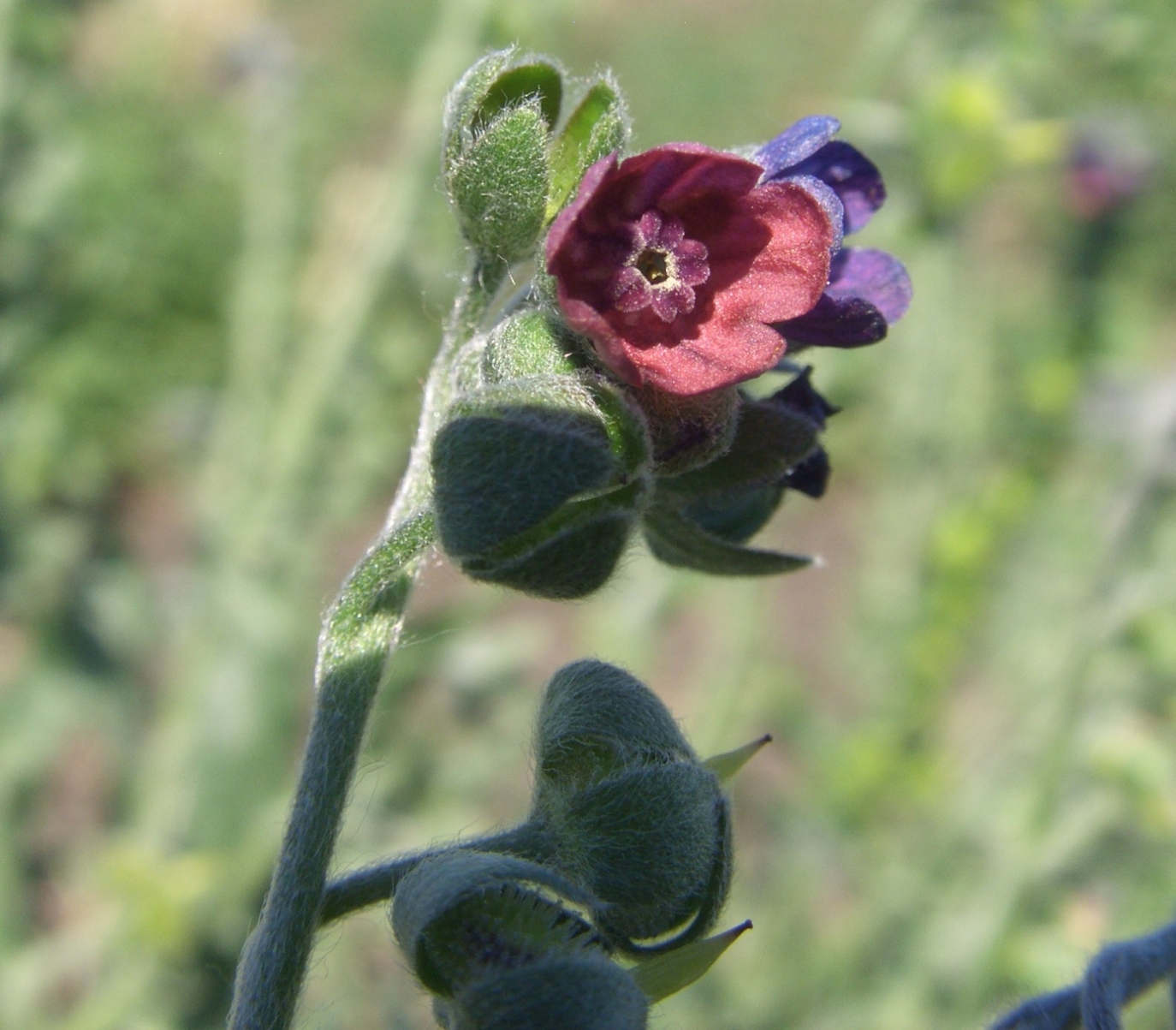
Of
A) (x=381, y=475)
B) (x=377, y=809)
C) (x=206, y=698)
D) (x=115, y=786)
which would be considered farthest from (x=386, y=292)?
(x=115, y=786)

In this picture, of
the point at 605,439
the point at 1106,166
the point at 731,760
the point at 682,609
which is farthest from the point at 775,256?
the point at 1106,166

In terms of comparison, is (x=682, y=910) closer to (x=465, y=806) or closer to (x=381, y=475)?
(x=465, y=806)

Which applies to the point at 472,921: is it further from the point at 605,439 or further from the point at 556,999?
the point at 605,439

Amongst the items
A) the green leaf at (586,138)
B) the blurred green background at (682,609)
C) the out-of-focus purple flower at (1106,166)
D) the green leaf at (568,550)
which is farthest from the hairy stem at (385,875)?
the out-of-focus purple flower at (1106,166)

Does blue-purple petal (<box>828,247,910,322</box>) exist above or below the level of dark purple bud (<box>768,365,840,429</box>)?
above

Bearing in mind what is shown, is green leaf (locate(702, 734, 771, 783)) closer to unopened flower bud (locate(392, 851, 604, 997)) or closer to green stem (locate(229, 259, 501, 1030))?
unopened flower bud (locate(392, 851, 604, 997))

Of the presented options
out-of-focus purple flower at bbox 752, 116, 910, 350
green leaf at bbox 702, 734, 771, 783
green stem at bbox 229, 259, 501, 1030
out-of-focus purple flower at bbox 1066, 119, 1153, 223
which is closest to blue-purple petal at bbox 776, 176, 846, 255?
out-of-focus purple flower at bbox 752, 116, 910, 350

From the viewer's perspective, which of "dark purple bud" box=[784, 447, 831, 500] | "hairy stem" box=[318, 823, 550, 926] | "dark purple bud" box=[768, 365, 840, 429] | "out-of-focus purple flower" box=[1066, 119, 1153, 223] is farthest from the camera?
"out-of-focus purple flower" box=[1066, 119, 1153, 223]

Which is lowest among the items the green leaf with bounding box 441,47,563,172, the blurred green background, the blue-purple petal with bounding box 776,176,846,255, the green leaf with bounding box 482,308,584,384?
the blurred green background

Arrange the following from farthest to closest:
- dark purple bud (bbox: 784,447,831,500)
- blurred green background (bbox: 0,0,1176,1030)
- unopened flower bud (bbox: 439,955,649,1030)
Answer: blurred green background (bbox: 0,0,1176,1030)
dark purple bud (bbox: 784,447,831,500)
unopened flower bud (bbox: 439,955,649,1030)

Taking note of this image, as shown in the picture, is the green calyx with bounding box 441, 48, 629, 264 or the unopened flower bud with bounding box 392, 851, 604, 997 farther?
the green calyx with bounding box 441, 48, 629, 264
